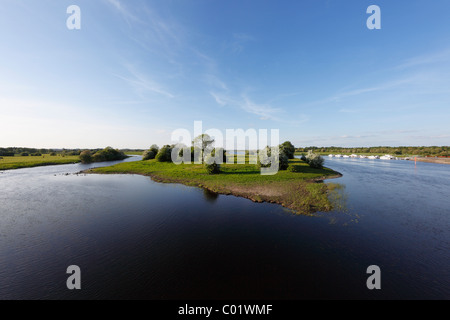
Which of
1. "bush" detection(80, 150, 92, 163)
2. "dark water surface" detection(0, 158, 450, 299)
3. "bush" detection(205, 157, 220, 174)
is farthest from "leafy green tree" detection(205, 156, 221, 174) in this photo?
"bush" detection(80, 150, 92, 163)

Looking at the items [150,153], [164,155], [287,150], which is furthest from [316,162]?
[150,153]

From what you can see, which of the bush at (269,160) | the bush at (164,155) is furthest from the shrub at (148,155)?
the bush at (269,160)

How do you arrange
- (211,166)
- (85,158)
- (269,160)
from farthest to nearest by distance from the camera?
(85,158)
(269,160)
(211,166)

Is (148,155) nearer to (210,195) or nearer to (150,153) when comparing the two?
(150,153)

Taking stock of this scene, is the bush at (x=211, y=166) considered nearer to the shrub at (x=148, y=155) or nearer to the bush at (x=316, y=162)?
the bush at (x=316, y=162)

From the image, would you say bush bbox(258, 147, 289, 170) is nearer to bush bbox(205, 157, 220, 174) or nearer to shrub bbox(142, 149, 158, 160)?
bush bbox(205, 157, 220, 174)
